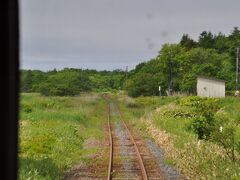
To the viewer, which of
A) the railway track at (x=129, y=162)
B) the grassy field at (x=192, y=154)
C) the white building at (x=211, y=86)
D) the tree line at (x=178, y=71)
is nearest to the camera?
the grassy field at (x=192, y=154)

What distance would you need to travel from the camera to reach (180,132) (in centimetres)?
2081

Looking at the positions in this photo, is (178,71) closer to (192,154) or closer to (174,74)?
(174,74)

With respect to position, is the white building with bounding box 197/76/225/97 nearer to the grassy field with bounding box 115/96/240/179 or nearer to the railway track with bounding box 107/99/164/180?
the grassy field with bounding box 115/96/240/179

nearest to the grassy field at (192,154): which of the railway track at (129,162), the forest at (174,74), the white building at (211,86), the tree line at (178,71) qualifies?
the railway track at (129,162)

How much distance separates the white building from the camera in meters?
53.3

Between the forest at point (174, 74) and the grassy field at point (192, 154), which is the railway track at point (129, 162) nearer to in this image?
the grassy field at point (192, 154)

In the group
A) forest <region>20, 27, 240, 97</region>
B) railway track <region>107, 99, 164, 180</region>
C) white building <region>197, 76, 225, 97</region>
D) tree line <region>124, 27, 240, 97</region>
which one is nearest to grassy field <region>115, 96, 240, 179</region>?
railway track <region>107, 99, 164, 180</region>

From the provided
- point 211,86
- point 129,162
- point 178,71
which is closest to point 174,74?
point 178,71

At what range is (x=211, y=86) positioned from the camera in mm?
53719

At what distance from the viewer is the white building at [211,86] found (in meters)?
53.3

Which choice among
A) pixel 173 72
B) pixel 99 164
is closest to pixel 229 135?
pixel 99 164

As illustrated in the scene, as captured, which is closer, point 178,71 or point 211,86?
point 211,86

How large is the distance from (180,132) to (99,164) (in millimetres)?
6899
